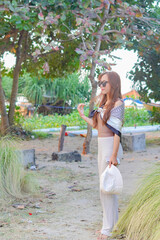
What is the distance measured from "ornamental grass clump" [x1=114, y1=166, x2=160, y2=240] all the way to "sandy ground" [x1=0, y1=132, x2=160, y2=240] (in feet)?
0.99

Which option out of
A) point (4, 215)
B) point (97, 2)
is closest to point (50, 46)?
point (97, 2)

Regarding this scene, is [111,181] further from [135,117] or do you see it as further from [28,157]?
[135,117]

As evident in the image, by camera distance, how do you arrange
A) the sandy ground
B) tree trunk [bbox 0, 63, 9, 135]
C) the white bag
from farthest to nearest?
tree trunk [bbox 0, 63, 9, 135]
the sandy ground
the white bag

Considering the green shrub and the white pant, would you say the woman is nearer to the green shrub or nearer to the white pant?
the white pant

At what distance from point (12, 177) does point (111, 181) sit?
2256 millimetres

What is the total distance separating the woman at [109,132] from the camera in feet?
12.0

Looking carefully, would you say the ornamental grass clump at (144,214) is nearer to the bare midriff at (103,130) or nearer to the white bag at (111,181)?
the white bag at (111,181)

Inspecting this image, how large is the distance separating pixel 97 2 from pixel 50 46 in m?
1.60

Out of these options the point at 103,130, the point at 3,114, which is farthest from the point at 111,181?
the point at 3,114

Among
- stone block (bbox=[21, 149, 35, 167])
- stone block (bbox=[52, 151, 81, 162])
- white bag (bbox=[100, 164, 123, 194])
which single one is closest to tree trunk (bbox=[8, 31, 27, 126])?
stone block (bbox=[52, 151, 81, 162])

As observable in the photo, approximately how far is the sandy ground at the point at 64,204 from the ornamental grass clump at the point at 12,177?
0.70 feet

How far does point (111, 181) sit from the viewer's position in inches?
139

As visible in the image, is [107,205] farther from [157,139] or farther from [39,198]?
[157,139]

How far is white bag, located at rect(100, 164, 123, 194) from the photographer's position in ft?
11.6
